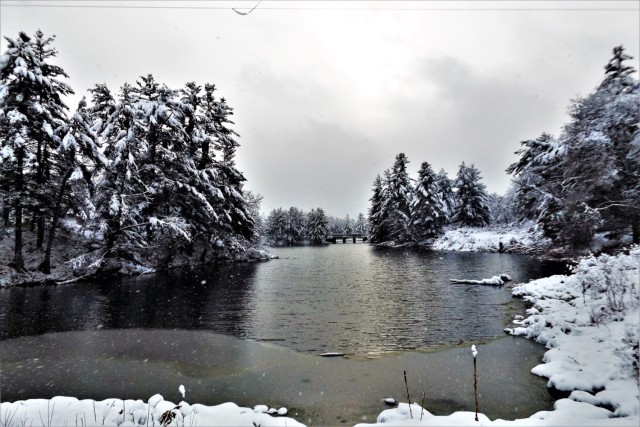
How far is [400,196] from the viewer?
2491 inches

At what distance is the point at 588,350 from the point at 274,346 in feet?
25.9

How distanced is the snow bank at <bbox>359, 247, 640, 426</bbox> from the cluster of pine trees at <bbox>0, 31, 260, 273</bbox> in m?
23.7

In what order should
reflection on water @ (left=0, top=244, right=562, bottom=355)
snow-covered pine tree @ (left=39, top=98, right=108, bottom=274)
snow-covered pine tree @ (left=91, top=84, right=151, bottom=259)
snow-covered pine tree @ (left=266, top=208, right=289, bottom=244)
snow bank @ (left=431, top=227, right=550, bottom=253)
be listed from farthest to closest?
snow-covered pine tree @ (left=266, top=208, right=289, bottom=244) < snow bank @ (left=431, top=227, right=550, bottom=253) < snow-covered pine tree @ (left=91, top=84, right=151, bottom=259) < snow-covered pine tree @ (left=39, top=98, right=108, bottom=274) < reflection on water @ (left=0, top=244, right=562, bottom=355)

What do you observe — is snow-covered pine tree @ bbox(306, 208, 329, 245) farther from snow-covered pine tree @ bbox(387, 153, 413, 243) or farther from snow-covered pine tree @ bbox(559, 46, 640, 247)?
snow-covered pine tree @ bbox(559, 46, 640, 247)

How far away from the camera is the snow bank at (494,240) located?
39.1m

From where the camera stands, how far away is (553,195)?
94.7 feet

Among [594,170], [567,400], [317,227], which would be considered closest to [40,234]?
[567,400]

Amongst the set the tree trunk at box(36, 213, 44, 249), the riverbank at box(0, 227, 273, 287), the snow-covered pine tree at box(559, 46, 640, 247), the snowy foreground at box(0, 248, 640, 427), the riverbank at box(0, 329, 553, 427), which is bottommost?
the riverbank at box(0, 329, 553, 427)

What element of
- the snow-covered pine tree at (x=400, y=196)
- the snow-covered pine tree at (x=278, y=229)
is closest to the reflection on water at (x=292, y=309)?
the snow-covered pine tree at (x=400, y=196)

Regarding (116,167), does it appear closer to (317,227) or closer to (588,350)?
(588,350)

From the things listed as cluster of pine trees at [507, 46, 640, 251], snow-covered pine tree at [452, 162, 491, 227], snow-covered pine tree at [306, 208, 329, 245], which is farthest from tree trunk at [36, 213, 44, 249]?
snow-covered pine tree at [306, 208, 329, 245]

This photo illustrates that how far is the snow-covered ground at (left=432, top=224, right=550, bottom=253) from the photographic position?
39156mm

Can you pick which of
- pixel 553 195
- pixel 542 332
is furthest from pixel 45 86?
pixel 553 195

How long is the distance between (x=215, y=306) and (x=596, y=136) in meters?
20.2
